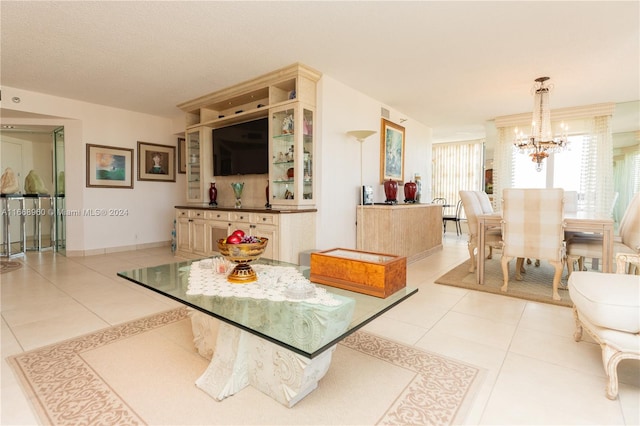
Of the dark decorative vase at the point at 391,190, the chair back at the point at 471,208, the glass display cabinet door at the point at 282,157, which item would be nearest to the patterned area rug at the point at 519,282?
the chair back at the point at 471,208

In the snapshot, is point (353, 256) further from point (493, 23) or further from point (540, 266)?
point (540, 266)

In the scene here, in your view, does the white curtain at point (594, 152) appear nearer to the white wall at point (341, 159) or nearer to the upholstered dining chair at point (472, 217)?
the upholstered dining chair at point (472, 217)

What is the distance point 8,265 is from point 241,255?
471 cm

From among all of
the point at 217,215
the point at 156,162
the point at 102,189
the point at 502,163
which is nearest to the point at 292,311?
the point at 217,215

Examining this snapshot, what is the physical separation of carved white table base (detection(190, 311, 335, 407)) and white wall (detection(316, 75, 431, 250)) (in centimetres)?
252

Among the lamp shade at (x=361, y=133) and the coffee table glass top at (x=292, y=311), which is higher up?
the lamp shade at (x=361, y=133)

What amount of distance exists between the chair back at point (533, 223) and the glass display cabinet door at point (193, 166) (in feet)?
14.6

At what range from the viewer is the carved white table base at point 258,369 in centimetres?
144

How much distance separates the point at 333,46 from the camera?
125 inches

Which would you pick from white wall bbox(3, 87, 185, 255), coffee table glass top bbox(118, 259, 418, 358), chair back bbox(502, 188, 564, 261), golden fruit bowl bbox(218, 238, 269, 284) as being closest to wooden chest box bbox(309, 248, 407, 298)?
coffee table glass top bbox(118, 259, 418, 358)

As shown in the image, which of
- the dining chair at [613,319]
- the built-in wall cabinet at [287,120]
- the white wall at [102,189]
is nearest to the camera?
the dining chair at [613,319]

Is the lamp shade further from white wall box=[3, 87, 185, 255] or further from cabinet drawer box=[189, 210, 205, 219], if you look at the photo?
white wall box=[3, 87, 185, 255]

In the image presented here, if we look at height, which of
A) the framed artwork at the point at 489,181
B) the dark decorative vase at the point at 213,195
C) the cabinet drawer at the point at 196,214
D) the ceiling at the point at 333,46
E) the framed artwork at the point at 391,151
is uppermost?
the ceiling at the point at 333,46

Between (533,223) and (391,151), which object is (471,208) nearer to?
(533,223)
